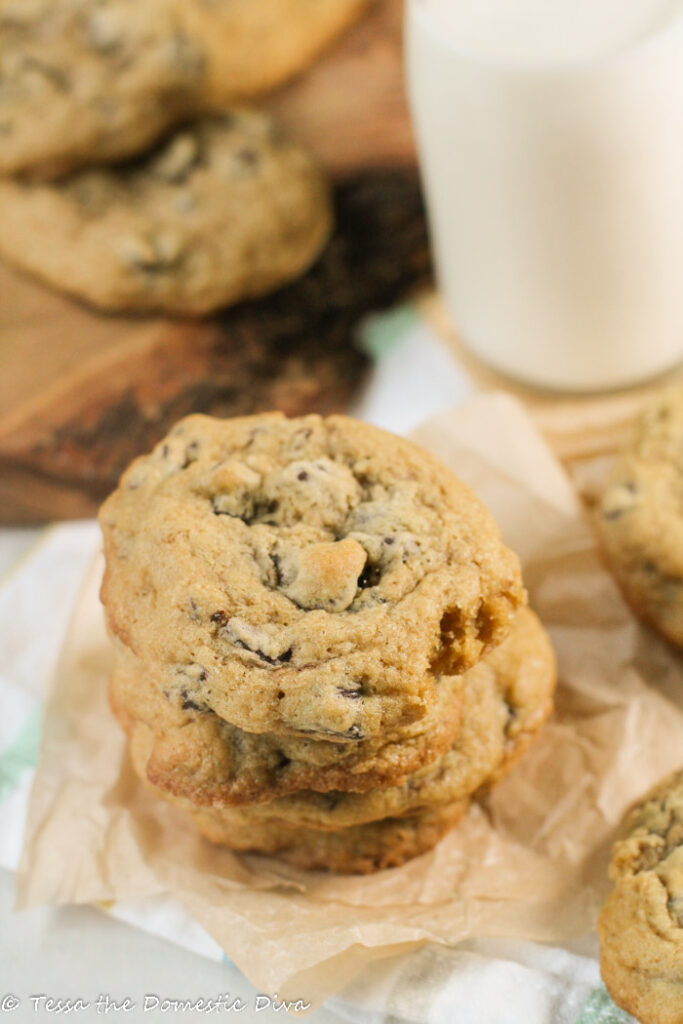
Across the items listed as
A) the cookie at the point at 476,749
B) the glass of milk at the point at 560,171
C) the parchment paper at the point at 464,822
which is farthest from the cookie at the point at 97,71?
the cookie at the point at 476,749

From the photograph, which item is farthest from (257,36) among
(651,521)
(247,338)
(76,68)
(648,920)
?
(648,920)

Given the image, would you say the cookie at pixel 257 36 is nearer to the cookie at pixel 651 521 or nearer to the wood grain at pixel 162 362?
the wood grain at pixel 162 362

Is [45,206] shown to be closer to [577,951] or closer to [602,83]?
[602,83]

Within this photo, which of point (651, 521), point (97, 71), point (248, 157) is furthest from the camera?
point (248, 157)

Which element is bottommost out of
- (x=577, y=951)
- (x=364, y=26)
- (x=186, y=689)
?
(x=577, y=951)

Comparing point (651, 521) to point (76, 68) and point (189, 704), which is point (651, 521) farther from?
point (76, 68)

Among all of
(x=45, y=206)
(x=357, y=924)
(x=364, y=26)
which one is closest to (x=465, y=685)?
(x=357, y=924)
